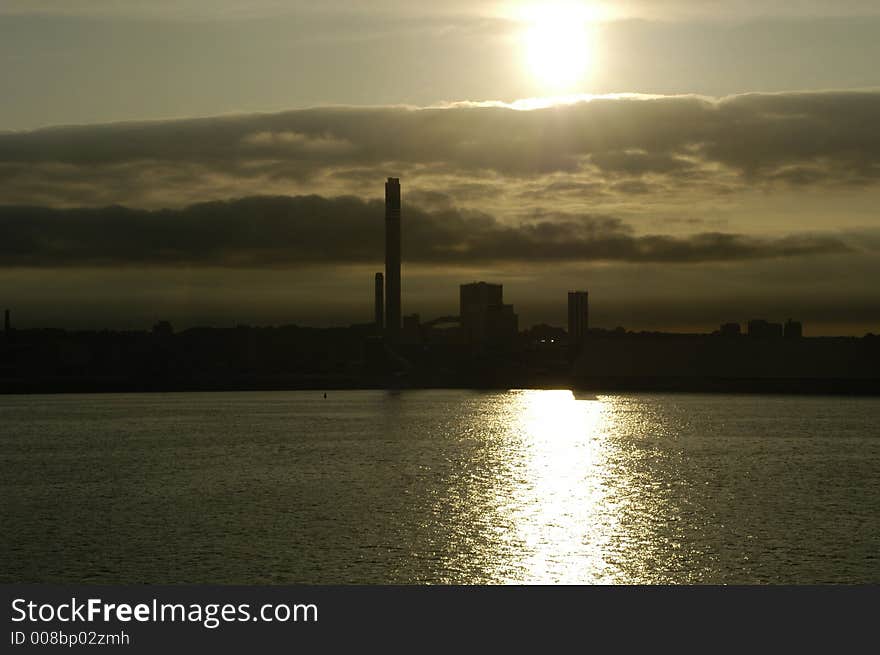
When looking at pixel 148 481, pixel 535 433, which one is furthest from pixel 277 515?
pixel 535 433

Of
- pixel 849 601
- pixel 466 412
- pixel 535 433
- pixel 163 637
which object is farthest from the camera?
pixel 466 412

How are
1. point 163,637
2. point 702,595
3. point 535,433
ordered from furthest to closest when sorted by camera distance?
point 535,433 → point 702,595 → point 163,637

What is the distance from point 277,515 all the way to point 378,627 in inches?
918

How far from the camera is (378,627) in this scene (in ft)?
71.9

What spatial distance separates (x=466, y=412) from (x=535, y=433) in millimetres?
43497

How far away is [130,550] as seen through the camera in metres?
36.0

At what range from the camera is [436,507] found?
4684cm

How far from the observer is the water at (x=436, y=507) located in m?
33.0

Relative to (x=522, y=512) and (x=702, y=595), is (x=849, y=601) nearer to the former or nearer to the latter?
(x=702, y=595)

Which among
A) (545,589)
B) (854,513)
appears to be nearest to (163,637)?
(545,589)

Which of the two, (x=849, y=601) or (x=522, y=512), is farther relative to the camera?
(x=522, y=512)

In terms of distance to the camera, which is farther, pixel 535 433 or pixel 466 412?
pixel 466 412

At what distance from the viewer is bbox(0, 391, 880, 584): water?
33031mm

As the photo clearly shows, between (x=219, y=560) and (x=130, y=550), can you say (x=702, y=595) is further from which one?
(x=130, y=550)
